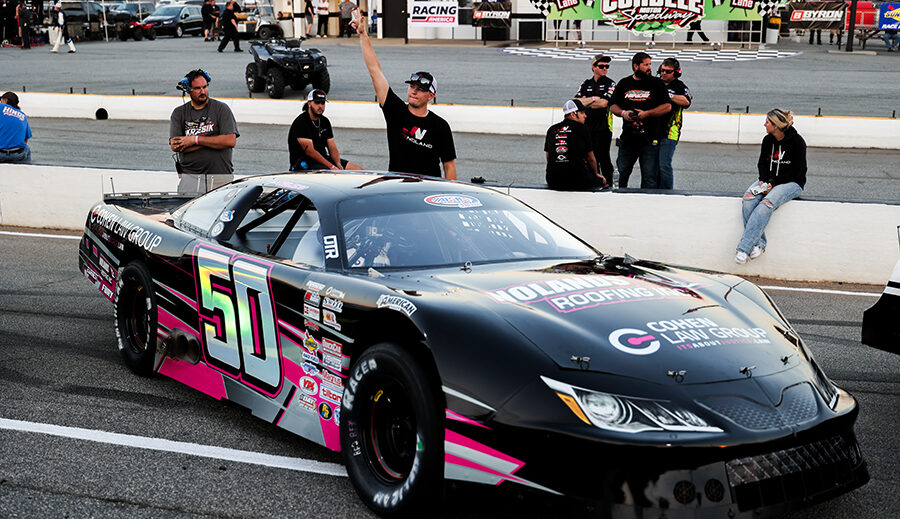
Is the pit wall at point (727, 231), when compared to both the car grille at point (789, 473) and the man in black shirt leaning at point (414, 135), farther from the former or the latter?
the car grille at point (789, 473)

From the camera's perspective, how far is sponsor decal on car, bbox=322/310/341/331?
14.2ft

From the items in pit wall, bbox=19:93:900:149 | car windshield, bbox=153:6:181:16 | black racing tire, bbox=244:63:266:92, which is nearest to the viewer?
pit wall, bbox=19:93:900:149

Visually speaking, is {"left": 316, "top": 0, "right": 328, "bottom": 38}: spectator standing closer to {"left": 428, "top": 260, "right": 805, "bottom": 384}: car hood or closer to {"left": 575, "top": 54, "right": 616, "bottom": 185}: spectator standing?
{"left": 575, "top": 54, "right": 616, "bottom": 185}: spectator standing

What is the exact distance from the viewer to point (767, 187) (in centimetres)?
914

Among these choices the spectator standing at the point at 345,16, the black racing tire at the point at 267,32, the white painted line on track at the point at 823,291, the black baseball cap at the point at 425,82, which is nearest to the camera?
the black baseball cap at the point at 425,82

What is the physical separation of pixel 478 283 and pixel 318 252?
2.89 ft

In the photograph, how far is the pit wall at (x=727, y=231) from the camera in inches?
356

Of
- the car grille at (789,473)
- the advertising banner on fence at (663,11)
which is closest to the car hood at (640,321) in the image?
the car grille at (789,473)

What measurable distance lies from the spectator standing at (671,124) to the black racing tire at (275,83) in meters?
13.1

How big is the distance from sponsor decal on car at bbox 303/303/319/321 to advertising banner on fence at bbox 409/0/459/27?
112 feet

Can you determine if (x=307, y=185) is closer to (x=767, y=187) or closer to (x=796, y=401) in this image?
(x=796, y=401)

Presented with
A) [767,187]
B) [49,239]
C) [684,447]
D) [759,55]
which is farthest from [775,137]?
[759,55]

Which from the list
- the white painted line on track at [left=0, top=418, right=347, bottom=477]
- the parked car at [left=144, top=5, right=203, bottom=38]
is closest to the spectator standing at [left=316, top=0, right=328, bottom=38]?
the parked car at [left=144, top=5, right=203, bottom=38]

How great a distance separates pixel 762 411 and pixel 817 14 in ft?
128
